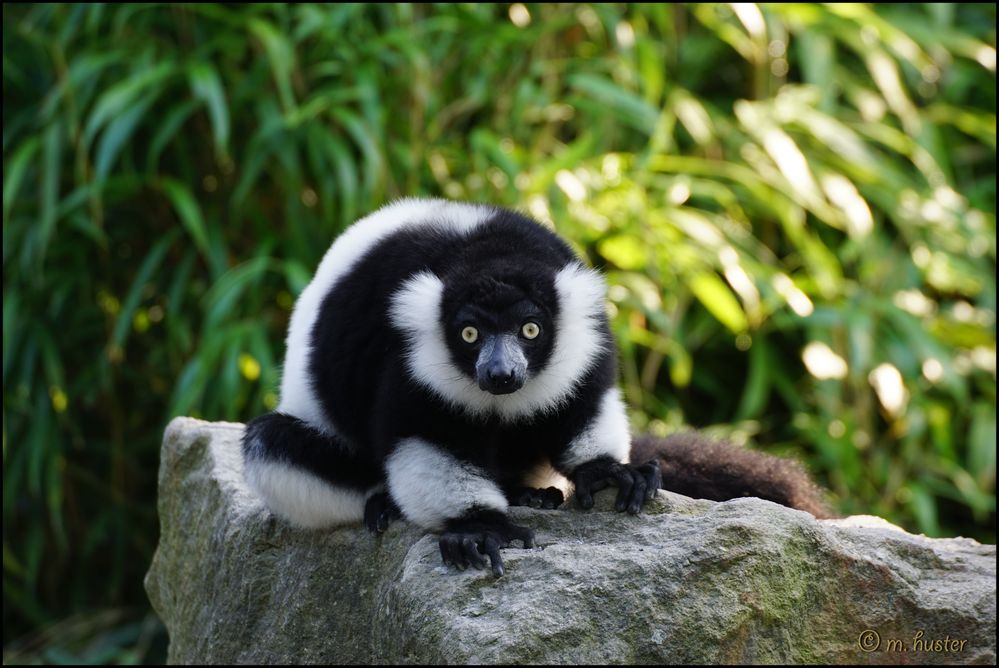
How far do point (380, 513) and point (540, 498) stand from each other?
1.56 ft

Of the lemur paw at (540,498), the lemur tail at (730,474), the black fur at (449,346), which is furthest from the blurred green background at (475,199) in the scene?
the lemur paw at (540,498)

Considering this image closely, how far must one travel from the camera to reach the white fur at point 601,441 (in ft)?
11.8

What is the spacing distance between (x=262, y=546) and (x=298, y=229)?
225 centimetres

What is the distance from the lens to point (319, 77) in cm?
610

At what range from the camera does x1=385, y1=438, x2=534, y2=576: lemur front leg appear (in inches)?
132

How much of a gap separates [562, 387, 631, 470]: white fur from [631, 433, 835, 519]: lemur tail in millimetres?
393

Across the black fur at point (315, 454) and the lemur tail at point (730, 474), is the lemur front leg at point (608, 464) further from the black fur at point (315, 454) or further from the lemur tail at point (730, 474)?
the black fur at point (315, 454)

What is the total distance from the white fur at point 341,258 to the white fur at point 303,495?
178 millimetres

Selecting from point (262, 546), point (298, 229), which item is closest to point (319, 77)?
point (298, 229)

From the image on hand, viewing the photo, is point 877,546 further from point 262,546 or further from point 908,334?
point 908,334


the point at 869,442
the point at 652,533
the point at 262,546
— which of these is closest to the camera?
the point at 652,533

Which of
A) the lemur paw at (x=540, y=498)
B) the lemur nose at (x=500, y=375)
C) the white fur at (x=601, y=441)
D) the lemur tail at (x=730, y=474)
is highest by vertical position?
the lemur nose at (x=500, y=375)

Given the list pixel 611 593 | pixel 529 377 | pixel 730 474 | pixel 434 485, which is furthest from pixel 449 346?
pixel 730 474

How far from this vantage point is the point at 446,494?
3.39 metres
